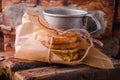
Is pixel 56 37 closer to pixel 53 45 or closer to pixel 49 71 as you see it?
pixel 53 45

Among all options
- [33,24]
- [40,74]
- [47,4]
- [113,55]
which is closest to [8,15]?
[47,4]

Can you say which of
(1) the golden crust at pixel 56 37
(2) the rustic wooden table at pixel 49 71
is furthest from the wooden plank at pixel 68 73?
(1) the golden crust at pixel 56 37

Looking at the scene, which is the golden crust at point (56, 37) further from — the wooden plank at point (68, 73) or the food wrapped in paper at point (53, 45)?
the wooden plank at point (68, 73)

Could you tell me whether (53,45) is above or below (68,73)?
above

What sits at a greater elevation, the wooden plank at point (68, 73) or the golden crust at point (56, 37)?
the golden crust at point (56, 37)

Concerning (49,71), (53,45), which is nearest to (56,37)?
(53,45)

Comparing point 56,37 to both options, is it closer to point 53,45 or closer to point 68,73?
point 53,45
